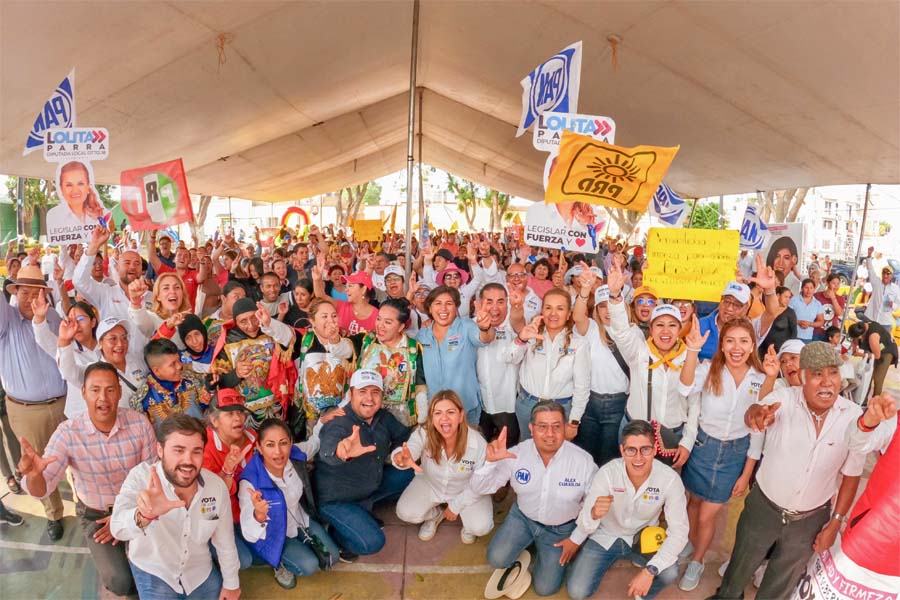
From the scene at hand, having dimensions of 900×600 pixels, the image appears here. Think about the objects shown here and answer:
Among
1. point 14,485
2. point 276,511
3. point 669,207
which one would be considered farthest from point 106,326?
point 669,207

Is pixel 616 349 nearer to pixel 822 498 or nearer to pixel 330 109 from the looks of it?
pixel 822 498

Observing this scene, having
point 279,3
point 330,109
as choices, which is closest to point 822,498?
point 279,3

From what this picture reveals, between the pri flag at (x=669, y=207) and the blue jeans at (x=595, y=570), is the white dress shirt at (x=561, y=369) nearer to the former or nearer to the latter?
the blue jeans at (x=595, y=570)

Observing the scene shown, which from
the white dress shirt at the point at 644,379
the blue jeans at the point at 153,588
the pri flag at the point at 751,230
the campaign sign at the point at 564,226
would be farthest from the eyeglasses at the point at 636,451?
the pri flag at the point at 751,230

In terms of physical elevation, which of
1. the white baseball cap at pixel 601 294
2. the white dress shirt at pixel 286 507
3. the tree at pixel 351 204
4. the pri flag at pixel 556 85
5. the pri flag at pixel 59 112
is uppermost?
the tree at pixel 351 204

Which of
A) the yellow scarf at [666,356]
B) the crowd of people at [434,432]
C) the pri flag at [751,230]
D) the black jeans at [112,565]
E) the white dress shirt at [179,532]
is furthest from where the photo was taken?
the pri flag at [751,230]

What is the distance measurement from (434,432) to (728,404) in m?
1.94

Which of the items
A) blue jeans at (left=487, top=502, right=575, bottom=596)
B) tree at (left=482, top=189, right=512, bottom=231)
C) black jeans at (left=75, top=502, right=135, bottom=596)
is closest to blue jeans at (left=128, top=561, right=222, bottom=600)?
black jeans at (left=75, top=502, right=135, bottom=596)

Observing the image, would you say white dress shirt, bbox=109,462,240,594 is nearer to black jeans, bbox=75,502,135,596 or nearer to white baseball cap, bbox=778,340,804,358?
black jeans, bbox=75,502,135,596

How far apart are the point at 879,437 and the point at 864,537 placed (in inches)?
25.4

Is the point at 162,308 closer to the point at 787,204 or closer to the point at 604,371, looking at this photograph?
the point at 604,371

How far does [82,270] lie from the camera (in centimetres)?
462

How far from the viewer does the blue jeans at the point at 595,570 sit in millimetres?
3396

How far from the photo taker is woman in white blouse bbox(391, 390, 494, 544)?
3.65 m
